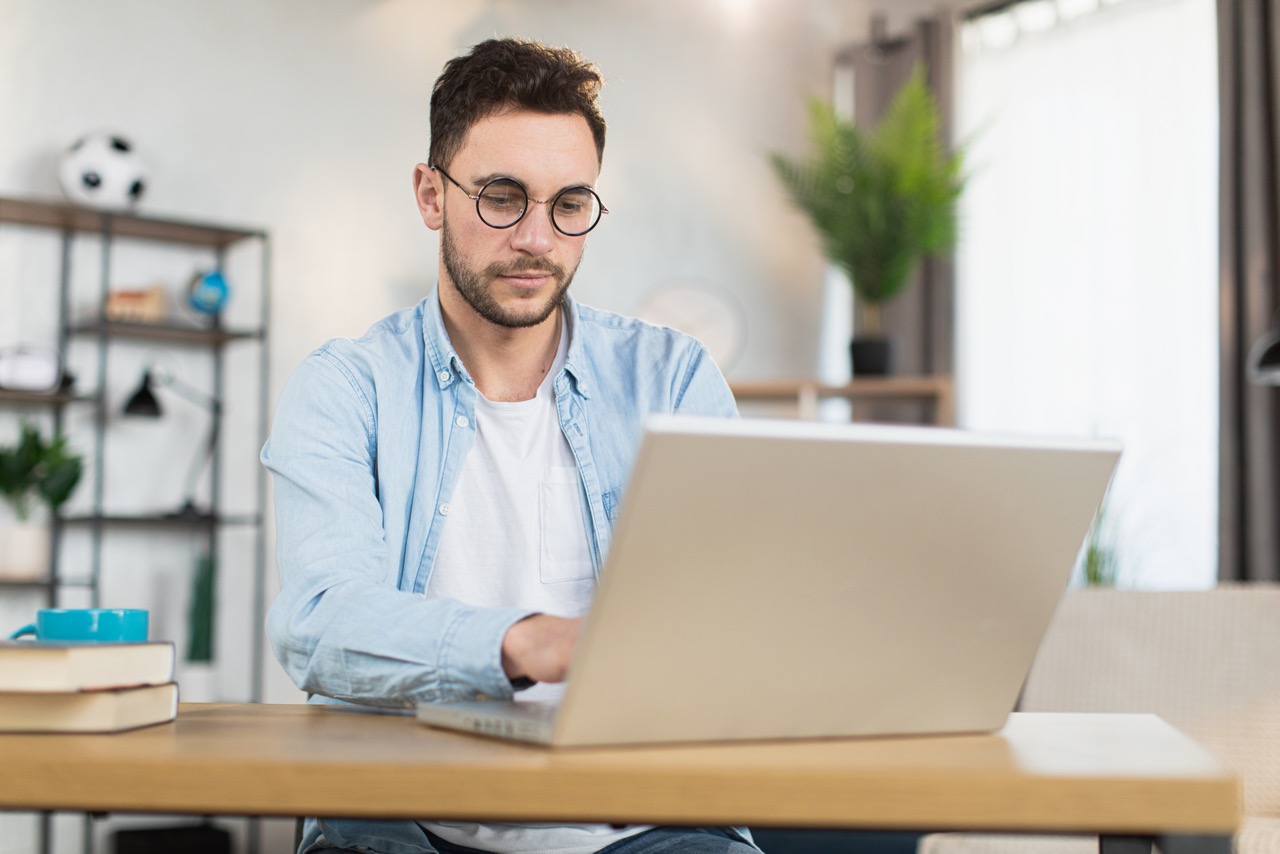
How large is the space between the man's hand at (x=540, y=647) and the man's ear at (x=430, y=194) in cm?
77

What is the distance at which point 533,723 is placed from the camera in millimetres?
786

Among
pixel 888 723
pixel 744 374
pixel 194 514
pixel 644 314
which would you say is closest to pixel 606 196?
pixel 644 314

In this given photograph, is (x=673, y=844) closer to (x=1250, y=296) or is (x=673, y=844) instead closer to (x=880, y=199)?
(x=1250, y=296)

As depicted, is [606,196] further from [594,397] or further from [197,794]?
[197,794]

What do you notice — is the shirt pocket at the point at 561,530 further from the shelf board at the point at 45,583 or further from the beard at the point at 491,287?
the shelf board at the point at 45,583

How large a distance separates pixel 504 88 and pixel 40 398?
8.58 ft

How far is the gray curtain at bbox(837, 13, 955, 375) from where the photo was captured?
15.3ft

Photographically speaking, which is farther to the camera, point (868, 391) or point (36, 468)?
point (868, 391)

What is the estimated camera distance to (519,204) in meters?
1.41

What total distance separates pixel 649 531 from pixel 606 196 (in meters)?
4.23

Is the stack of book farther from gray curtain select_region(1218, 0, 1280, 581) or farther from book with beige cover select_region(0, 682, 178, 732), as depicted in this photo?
gray curtain select_region(1218, 0, 1280, 581)

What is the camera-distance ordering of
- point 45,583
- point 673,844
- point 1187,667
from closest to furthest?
point 673,844, point 1187,667, point 45,583

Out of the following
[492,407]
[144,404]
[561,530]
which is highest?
[144,404]

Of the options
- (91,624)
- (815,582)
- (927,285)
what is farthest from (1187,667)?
(927,285)
